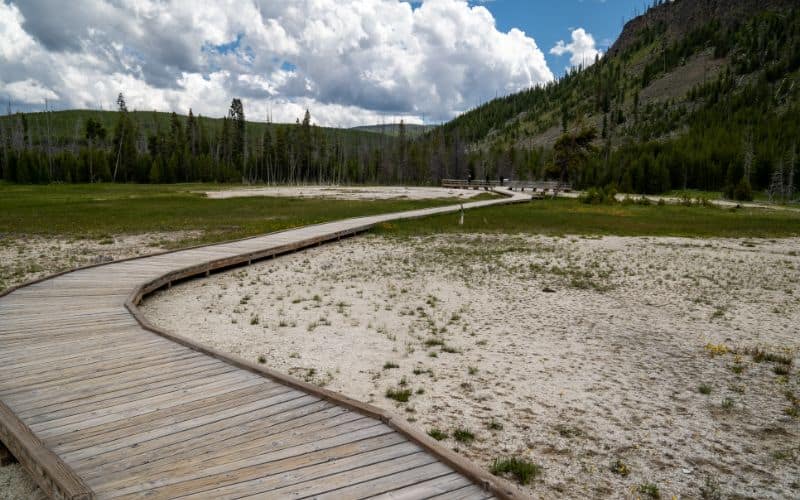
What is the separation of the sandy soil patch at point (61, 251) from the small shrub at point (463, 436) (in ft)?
43.1

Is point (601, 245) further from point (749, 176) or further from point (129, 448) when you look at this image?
point (749, 176)

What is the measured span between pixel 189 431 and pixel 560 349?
667cm

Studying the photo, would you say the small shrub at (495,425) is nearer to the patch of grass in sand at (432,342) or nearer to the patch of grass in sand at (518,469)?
the patch of grass in sand at (518,469)

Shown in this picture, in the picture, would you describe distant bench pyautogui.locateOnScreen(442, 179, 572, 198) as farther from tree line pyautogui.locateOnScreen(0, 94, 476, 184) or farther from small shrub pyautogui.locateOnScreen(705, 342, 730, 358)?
small shrub pyautogui.locateOnScreen(705, 342, 730, 358)

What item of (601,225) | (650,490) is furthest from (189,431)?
(601,225)

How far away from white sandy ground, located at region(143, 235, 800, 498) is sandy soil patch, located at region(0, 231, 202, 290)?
210 inches

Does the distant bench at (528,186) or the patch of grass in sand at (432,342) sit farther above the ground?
the distant bench at (528,186)

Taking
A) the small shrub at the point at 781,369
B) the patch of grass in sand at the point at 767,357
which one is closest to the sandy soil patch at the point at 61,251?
the patch of grass in sand at the point at 767,357

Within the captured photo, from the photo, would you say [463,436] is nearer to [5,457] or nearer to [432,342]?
[432,342]

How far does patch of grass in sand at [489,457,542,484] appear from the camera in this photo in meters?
4.62

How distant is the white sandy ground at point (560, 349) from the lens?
5.14m

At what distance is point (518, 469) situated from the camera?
4711 millimetres

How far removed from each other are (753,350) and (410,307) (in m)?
7.13

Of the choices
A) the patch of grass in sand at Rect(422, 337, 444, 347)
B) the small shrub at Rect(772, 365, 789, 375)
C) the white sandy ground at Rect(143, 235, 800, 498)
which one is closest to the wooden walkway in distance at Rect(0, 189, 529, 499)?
the white sandy ground at Rect(143, 235, 800, 498)
